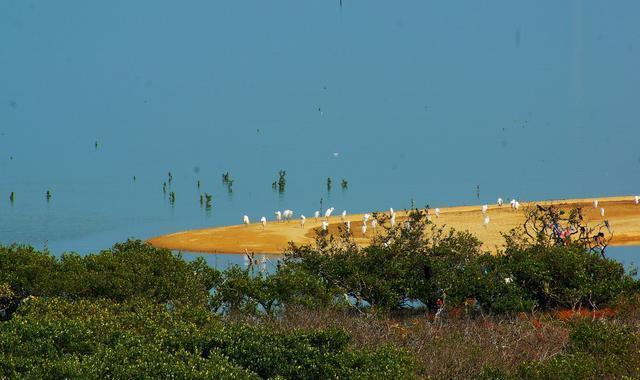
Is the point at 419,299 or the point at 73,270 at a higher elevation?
the point at 73,270

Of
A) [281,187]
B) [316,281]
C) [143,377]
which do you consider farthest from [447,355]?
[281,187]

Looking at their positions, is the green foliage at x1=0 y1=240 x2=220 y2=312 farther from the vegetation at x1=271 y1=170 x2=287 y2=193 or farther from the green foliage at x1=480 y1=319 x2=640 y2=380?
the vegetation at x1=271 y1=170 x2=287 y2=193

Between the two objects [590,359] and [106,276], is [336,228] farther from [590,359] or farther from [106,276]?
[590,359]

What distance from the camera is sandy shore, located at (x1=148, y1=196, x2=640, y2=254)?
70.1 m

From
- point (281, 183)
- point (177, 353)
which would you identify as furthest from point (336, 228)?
point (177, 353)

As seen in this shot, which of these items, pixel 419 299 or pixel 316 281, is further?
pixel 419 299

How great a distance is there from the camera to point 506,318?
34.8 meters

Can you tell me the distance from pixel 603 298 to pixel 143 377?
73.4 ft

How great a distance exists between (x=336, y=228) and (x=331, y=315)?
48.2 m

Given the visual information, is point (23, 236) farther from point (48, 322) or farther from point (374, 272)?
point (48, 322)

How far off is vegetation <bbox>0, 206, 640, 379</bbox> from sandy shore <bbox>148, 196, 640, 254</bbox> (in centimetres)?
2918

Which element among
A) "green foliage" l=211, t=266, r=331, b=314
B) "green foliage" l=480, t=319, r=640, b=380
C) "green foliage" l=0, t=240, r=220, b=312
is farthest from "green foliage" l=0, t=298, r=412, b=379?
"green foliage" l=211, t=266, r=331, b=314

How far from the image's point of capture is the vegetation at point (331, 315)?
813 inches

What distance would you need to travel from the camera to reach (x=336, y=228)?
79.0 meters
